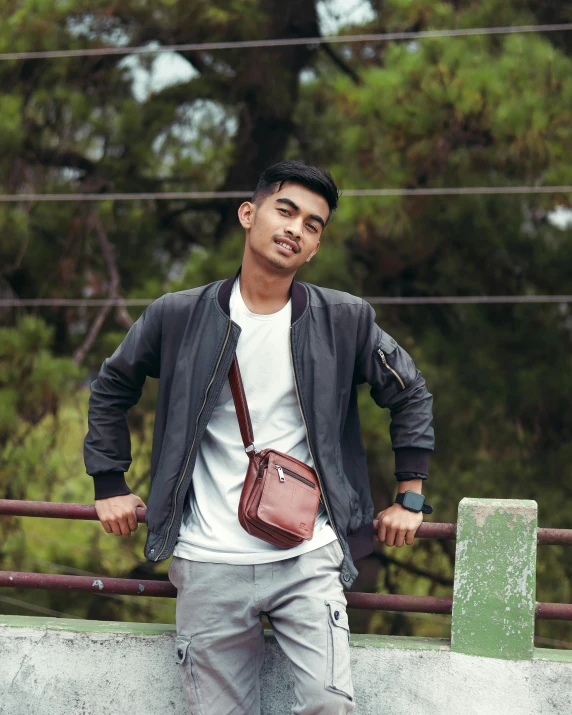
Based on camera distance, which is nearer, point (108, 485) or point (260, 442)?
point (260, 442)

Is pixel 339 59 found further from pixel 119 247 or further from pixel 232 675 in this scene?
pixel 232 675

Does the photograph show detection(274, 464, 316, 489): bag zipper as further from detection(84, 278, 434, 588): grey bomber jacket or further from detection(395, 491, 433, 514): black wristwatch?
detection(395, 491, 433, 514): black wristwatch

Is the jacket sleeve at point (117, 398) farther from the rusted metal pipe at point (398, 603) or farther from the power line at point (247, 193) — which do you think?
the power line at point (247, 193)

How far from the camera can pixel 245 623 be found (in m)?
2.45

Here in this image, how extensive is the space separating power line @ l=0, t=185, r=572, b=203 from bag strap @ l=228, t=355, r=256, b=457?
4262 millimetres

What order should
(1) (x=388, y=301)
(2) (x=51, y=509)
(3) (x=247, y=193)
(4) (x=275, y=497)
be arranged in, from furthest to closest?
1. (3) (x=247, y=193)
2. (1) (x=388, y=301)
3. (2) (x=51, y=509)
4. (4) (x=275, y=497)

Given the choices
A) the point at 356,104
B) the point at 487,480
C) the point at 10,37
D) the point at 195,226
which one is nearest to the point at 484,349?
the point at 487,480

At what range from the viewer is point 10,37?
7480 mm

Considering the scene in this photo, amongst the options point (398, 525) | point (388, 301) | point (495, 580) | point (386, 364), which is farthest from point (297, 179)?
point (388, 301)

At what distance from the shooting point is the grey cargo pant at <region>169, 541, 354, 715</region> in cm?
240

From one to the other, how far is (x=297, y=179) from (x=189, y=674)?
1.26m

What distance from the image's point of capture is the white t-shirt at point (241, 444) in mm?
2453

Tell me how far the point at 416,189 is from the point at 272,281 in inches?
187

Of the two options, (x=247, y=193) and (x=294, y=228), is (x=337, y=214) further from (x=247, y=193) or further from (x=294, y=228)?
(x=294, y=228)
